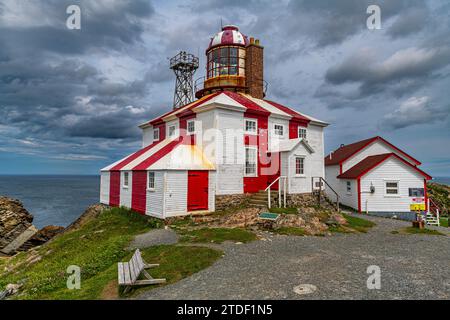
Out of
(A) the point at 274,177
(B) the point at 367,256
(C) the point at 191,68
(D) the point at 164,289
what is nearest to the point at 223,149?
(A) the point at 274,177

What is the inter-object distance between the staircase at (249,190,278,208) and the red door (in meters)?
3.51

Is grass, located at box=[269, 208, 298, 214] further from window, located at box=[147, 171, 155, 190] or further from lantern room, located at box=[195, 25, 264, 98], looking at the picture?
lantern room, located at box=[195, 25, 264, 98]

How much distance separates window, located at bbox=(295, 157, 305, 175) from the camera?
801 inches

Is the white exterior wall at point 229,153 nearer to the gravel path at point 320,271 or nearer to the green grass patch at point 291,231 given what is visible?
the green grass patch at point 291,231

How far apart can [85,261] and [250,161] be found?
1260cm

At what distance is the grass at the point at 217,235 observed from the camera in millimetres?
12003

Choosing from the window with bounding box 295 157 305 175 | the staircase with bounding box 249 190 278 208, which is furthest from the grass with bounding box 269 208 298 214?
the window with bounding box 295 157 305 175

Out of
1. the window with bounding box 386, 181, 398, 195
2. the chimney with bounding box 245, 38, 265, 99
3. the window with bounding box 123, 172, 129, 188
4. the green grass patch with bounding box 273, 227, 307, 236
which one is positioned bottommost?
the green grass patch with bounding box 273, 227, 307, 236

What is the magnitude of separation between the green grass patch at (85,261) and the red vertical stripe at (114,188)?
1.92m

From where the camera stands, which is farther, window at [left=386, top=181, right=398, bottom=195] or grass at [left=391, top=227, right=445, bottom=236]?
window at [left=386, top=181, right=398, bottom=195]

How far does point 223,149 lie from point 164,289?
12.5m

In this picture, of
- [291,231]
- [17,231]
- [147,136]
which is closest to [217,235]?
[291,231]

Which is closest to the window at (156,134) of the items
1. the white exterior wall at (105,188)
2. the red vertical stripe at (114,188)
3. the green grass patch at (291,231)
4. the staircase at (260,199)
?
the red vertical stripe at (114,188)
